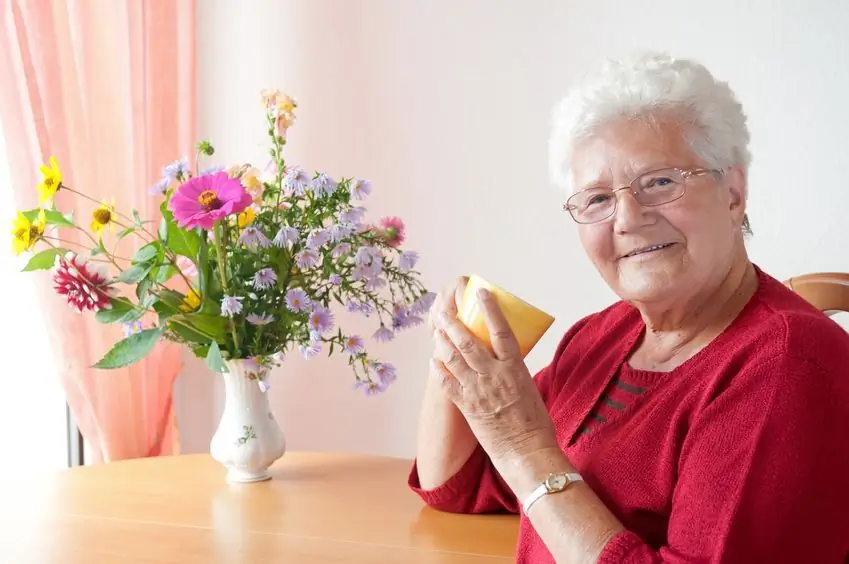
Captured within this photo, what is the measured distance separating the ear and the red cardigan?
0.08 m

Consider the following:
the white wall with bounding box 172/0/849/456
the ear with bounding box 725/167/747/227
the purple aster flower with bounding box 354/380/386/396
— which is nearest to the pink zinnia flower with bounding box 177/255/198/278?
the purple aster flower with bounding box 354/380/386/396

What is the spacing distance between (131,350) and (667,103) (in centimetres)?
86

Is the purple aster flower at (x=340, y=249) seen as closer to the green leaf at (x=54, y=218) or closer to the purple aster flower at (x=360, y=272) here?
the purple aster flower at (x=360, y=272)

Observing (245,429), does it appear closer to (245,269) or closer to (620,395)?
(245,269)

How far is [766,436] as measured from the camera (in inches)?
35.1

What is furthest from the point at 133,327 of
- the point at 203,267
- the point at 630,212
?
the point at 630,212

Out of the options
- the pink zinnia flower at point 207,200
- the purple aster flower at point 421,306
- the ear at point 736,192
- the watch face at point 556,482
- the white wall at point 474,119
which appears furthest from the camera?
the white wall at point 474,119

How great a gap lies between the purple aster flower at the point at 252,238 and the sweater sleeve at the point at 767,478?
2.26 feet

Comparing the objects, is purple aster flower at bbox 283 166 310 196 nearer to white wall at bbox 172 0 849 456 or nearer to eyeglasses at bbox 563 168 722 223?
eyeglasses at bbox 563 168 722 223

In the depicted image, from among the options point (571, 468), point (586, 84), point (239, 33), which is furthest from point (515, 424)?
point (239, 33)

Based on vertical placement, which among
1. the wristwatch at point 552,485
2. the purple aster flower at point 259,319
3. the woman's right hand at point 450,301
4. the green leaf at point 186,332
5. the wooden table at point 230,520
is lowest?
the wooden table at point 230,520

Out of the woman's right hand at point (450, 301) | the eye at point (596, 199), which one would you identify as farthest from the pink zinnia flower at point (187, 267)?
the eye at point (596, 199)

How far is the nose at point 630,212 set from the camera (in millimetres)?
1099

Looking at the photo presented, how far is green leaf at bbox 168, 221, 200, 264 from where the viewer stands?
1.41m
